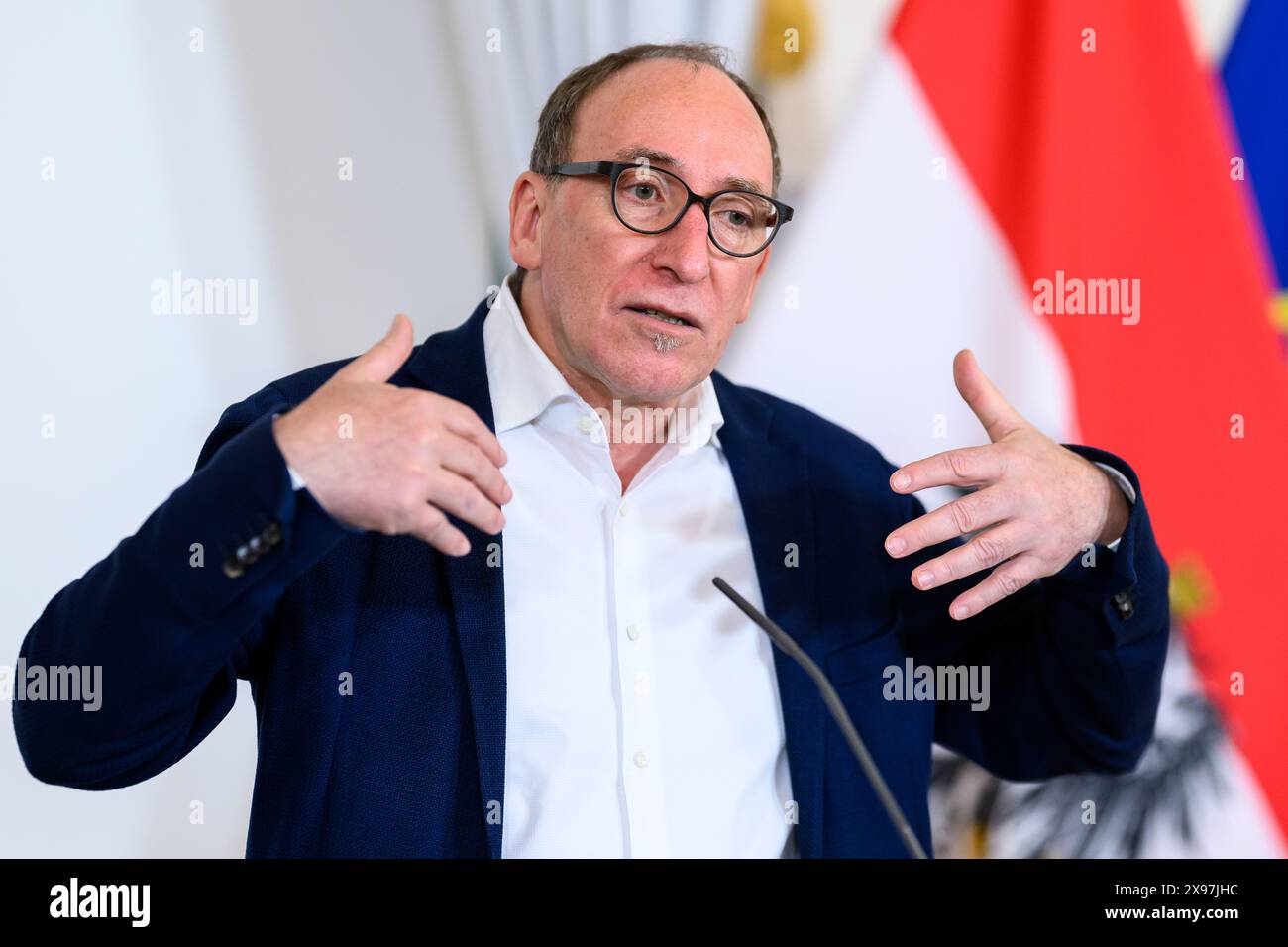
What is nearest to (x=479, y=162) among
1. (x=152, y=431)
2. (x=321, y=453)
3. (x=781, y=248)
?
(x=781, y=248)

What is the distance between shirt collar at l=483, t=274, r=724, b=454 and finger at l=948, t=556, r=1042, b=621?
0.40m

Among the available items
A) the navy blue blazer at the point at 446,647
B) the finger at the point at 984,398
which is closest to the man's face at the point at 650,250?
the navy blue blazer at the point at 446,647

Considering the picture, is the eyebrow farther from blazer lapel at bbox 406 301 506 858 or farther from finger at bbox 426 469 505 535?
finger at bbox 426 469 505 535

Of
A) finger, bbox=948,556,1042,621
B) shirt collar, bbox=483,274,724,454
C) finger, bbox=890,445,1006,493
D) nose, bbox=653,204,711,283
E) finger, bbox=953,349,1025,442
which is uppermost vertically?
nose, bbox=653,204,711,283

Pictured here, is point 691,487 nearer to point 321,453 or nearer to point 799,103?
point 321,453

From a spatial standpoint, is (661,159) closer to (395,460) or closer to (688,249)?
(688,249)

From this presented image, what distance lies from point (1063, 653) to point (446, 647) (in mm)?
763

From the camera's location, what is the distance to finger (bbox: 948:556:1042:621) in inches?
50.5

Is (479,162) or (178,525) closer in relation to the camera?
(178,525)

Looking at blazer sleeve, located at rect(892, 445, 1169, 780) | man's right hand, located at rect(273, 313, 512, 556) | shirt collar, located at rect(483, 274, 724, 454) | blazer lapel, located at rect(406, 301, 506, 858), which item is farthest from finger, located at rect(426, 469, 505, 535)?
blazer sleeve, located at rect(892, 445, 1169, 780)

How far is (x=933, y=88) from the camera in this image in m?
1.79

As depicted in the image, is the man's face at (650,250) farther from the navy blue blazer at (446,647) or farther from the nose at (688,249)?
the navy blue blazer at (446,647)

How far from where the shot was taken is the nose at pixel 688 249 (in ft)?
4.45

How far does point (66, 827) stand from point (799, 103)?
1498 mm
